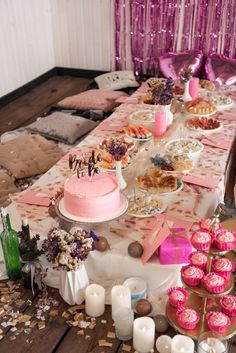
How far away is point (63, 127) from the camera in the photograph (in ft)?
11.8

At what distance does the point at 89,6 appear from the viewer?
505 centimetres

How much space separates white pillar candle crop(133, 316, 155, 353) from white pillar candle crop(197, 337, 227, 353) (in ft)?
0.57

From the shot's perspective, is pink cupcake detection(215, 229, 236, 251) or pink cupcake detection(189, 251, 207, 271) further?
pink cupcake detection(189, 251, 207, 271)

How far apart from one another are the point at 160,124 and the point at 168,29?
242 cm

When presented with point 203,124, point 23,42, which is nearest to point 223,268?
point 203,124

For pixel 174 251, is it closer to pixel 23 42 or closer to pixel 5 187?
pixel 5 187

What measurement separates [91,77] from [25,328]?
4.13m

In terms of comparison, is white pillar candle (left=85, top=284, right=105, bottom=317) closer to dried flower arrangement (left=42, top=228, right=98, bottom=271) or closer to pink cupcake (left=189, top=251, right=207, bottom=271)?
dried flower arrangement (left=42, top=228, right=98, bottom=271)

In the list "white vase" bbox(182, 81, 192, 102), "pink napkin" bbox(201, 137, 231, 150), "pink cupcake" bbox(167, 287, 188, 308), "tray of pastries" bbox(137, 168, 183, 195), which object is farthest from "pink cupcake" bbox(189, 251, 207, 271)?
"white vase" bbox(182, 81, 192, 102)

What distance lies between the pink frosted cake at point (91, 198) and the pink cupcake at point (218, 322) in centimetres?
56

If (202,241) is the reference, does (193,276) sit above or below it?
below

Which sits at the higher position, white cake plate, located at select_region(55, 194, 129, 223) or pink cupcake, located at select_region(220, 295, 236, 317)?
white cake plate, located at select_region(55, 194, 129, 223)

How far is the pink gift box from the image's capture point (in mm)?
1725

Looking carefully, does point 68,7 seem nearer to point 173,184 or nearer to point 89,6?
point 89,6
